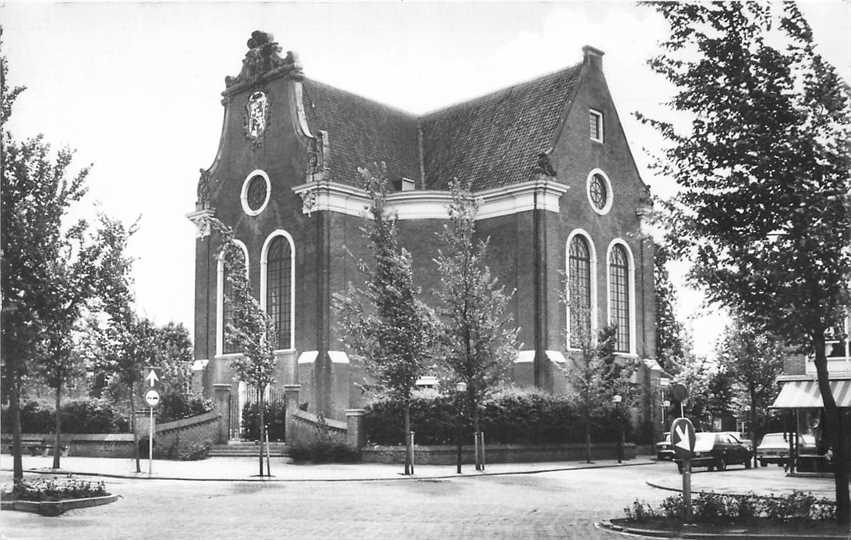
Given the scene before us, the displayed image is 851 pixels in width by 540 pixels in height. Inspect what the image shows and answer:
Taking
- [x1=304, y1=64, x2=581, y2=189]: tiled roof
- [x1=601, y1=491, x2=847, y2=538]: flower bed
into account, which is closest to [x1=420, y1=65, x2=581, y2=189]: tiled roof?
[x1=304, y1=64, x2=581, y2=189]: tiled roof

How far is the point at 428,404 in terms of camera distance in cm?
3538

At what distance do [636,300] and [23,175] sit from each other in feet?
110

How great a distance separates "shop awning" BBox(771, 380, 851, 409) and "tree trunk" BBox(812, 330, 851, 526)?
1493 cm

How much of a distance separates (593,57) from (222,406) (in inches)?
916

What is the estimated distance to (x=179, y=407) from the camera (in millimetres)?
42438

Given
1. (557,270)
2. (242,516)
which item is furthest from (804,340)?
(557,270)

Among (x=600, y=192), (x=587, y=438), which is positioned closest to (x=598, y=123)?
(x=600, y=192)

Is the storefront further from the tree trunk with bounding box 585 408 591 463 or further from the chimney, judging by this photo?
the chimney

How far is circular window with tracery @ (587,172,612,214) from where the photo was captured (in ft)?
154

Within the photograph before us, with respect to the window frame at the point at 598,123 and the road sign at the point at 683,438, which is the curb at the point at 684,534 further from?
the window frame at the point at 598,123

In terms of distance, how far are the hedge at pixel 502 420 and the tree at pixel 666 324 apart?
2508 cm

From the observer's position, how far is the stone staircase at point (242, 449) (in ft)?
125

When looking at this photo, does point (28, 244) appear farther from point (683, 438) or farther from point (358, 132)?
point (358, 132)

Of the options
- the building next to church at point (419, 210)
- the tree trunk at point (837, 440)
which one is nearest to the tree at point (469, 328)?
the building next to church at point (419, 210)
